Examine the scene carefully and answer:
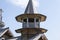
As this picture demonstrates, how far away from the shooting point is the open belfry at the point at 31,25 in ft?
96.4

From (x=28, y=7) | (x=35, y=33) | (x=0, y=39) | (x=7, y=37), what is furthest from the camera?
(x=28, y=7)

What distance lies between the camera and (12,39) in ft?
90.8

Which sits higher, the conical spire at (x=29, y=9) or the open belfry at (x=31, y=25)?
the conical spire at (x=29, y=9)

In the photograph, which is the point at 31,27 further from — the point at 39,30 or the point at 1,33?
the point at 1,33

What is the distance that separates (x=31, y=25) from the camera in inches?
1190

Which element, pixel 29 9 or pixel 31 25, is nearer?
pixel 31 25

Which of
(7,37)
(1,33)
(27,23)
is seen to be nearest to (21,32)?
(27,23)

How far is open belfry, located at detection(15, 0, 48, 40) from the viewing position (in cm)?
2939

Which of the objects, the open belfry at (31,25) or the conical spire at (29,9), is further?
the conical spire at (29,9)

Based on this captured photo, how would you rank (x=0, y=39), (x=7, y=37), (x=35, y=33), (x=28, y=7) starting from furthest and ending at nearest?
(x=28, y=7)
(x=35, y=33)
(x=7, y=37)
(x=0, y=39)

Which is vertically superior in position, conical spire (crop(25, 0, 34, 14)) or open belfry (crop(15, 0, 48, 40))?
conical spire (crop(25, 0, 34, 14))

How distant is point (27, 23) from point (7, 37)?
435cm

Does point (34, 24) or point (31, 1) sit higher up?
point (31, 1)

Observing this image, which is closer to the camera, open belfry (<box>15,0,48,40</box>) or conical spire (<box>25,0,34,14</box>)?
open belfry (<box>15,0,48,40</box>)
